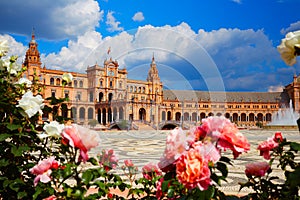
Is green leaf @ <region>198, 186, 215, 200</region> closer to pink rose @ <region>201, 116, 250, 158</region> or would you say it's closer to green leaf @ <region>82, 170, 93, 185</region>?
pink rose @ <region>201, 116, 250, 158</region>

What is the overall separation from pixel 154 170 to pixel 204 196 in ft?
2.37

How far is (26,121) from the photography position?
5.56ft

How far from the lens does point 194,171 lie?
2.98ft

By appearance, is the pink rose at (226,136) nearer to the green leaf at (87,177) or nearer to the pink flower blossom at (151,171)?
the green leaf at (87,177)

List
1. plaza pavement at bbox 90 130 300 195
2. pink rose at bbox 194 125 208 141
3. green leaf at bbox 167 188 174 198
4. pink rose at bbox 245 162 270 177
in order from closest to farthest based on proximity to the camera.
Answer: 1. pink rose at bbox 194 125 208 141
2. green leaf at bbox 167 188 174 198
3. pink rose at bbox 245 162 270 177
4. plaza pavement at bbox 90 130 300 195

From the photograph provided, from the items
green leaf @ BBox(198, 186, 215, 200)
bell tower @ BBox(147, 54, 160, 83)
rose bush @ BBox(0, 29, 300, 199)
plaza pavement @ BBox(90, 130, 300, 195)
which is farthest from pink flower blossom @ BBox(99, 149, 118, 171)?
bell tower @ BBox(147, 54, 160, 83)

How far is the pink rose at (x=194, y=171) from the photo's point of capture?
0.91 m

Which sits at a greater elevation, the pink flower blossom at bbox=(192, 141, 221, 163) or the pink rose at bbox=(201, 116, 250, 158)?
the pink rose at bbox=(201, 116, 250, 158)

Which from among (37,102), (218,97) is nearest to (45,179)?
(37,102)

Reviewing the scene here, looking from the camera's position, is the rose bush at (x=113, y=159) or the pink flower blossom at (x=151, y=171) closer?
the rose bush at (x=113, y=159)

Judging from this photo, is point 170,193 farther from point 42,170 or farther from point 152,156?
point 152,156

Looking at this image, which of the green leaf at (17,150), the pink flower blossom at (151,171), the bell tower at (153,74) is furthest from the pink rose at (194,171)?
the bell tower at (153,74)

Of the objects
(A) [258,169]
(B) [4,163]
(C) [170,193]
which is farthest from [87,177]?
(A) [258,169]

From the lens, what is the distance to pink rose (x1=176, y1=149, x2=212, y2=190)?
2.97ft
